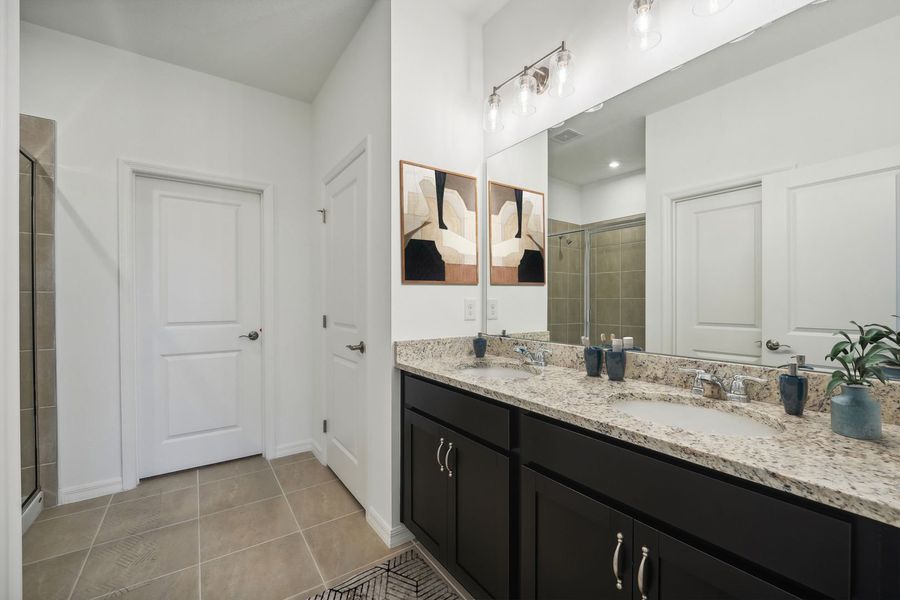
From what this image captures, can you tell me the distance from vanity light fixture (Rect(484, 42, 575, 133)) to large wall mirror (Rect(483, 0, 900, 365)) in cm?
19

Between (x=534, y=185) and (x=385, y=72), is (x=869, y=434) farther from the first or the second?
(x=385, y=72)

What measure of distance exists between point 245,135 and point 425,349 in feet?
7.12

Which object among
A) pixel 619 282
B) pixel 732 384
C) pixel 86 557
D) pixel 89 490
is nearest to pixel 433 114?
pixel 619 282

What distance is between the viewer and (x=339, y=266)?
2.50 metres

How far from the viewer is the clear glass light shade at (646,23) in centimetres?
139

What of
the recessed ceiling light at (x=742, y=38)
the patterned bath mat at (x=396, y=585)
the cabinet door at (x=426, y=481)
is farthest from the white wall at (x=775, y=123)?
the patterned bath mat at (x=396, y=585)

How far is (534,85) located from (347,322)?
1654mm

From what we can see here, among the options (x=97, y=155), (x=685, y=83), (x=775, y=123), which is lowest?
(x=775, y=123)

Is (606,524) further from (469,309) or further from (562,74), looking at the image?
(562,74)

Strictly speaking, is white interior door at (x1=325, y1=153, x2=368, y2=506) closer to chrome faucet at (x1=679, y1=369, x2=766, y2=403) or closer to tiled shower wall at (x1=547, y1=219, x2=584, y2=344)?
tiled shower wall at (x1=547, y1=219, x2=584, y2=344)

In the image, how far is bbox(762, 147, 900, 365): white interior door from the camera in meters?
0.95

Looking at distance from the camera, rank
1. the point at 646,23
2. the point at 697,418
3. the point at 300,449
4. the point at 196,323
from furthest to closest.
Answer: the point at 300,449 → the point at 196,323 → the point at 646,23 → the point at 697,418

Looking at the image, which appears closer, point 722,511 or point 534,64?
point 722,511

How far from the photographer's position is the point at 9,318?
100 cm
